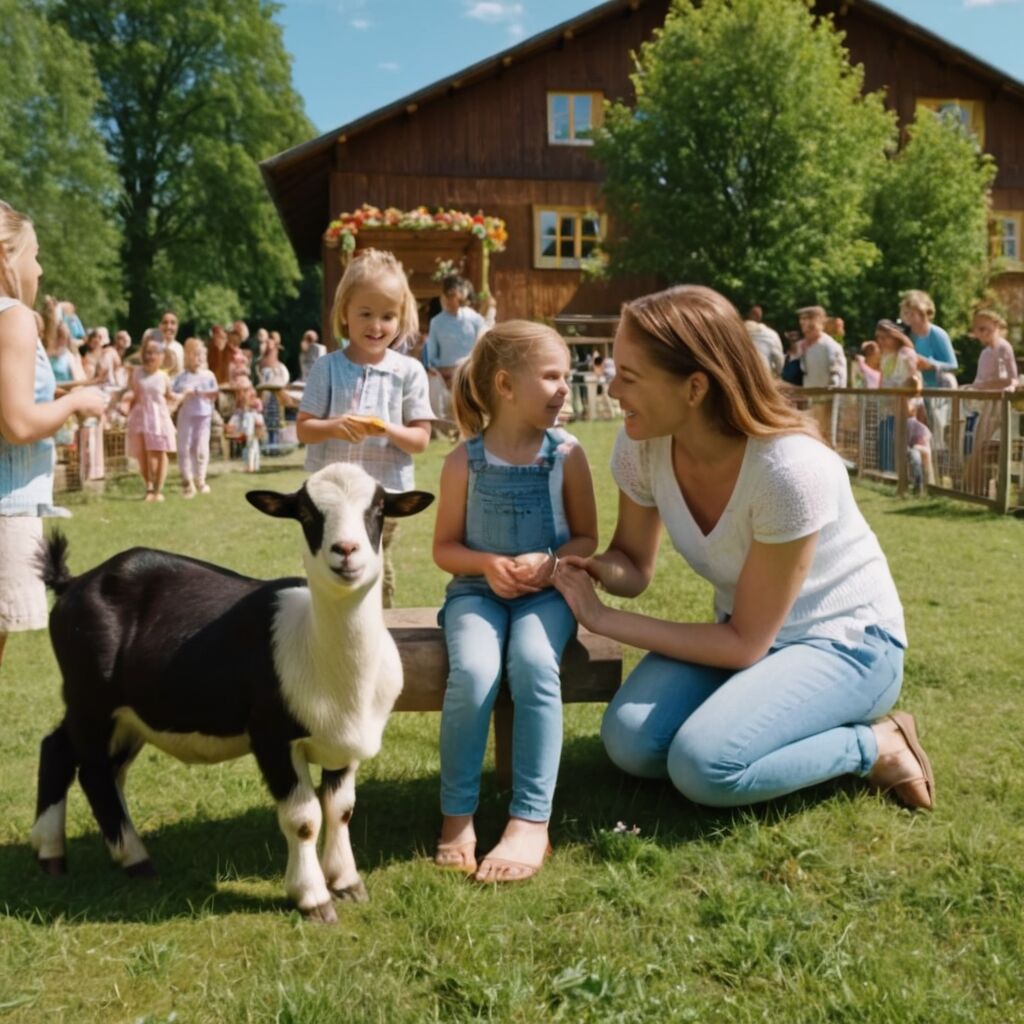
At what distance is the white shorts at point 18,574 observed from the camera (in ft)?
11.5

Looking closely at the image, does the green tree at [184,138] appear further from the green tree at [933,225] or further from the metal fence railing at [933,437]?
the metal fence railing at [933,437]

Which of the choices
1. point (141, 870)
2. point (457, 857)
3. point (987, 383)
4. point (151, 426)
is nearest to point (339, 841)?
point (457, 857)

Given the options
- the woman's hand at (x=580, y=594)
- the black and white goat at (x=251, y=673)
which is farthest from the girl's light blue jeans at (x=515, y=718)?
the black and white goat at (x=251, y=673)

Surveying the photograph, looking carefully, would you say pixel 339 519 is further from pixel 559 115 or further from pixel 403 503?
pixel 559 115

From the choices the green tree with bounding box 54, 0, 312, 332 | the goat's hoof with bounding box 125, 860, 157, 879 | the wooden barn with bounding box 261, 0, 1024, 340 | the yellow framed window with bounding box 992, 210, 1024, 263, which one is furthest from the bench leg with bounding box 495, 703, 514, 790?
the green tree with bounding box 54, 0, 312, 332

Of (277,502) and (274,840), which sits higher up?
(277,502)

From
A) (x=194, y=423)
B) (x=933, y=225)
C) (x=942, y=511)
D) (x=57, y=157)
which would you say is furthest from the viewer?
(x=57, y=157)

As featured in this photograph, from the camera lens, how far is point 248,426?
15641 mm

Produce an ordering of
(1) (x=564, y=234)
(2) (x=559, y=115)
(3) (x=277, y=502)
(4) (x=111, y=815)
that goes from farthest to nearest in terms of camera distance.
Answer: (2) (x=559, y=115)
(1) (x=564, y=234)
(4) (x=111, y=815)
(3) (x=277, y=502)

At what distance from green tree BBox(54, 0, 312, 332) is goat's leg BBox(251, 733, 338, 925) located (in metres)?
44.0

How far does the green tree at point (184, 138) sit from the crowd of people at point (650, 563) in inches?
1702

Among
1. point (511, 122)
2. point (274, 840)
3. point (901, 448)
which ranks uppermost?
point (511, 122)

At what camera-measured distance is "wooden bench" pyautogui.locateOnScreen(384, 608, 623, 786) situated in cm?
341

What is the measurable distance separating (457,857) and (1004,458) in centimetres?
798
